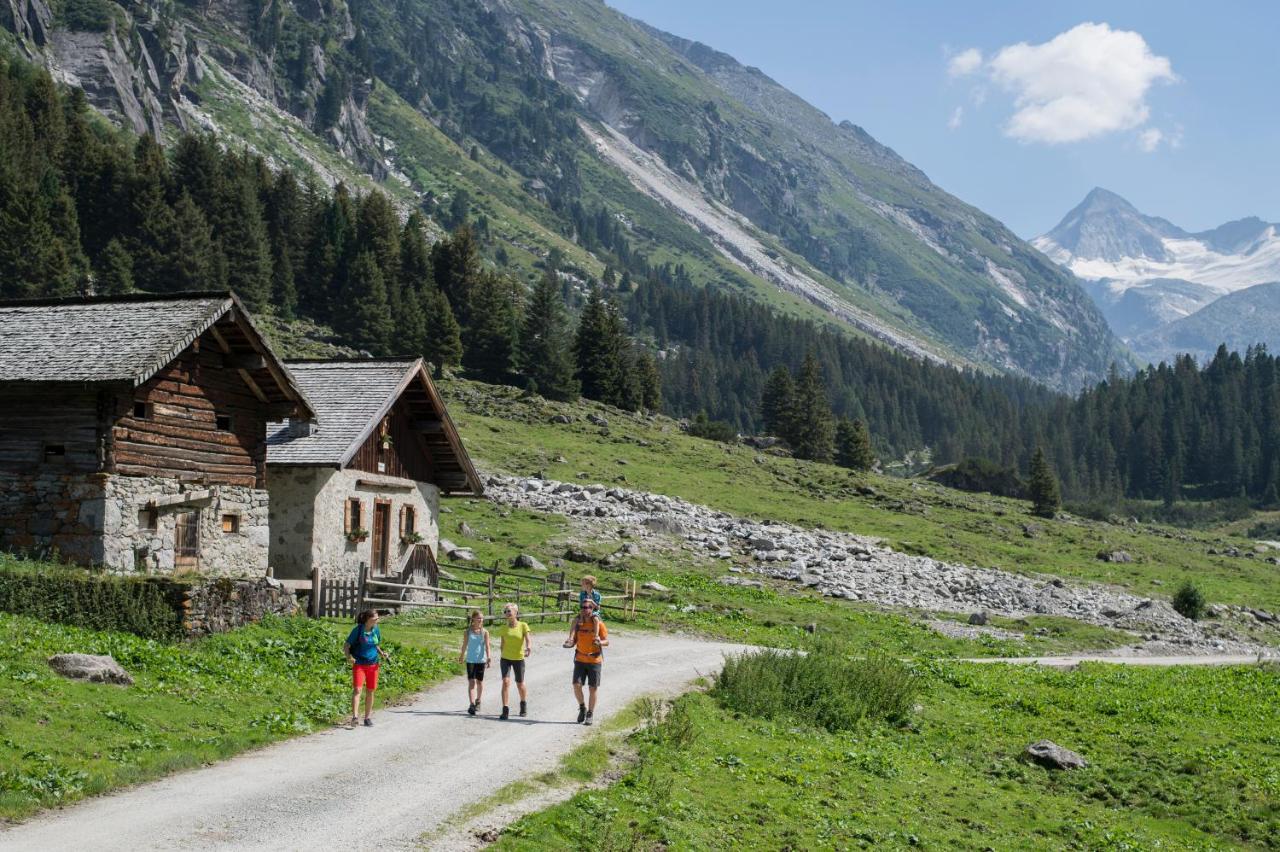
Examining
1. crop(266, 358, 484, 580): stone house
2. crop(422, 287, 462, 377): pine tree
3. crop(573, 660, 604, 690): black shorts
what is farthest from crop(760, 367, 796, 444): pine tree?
crop(573, 660, 604, 690): black shorts

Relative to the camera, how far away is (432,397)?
130ft

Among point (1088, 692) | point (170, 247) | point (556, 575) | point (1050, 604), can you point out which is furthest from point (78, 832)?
point (170, 247)

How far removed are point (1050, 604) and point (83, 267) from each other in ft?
248

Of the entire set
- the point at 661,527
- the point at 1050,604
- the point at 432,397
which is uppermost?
the point at 432,397

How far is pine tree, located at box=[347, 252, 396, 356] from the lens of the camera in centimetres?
10062

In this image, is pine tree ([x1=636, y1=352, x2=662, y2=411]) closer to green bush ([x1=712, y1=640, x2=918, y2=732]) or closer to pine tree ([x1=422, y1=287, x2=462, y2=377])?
pine tree ([x1=422, y1=287, x2=462, y2=377])

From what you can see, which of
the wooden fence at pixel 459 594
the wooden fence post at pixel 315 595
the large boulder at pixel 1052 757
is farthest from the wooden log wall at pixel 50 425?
the large boulder at pixel 1052 757

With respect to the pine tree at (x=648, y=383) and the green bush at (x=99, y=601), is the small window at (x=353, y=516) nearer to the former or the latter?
the green bush at (x=99, y=601)

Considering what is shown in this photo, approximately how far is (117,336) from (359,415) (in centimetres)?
927

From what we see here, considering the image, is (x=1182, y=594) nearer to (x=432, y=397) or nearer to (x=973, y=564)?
(x=973, y=564)

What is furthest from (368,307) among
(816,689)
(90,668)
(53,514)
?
(90,668)

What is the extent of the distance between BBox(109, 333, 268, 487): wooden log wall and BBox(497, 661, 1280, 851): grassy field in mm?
14800

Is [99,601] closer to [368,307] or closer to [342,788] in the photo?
[342,788]

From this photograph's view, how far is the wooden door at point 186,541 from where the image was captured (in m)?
28.6
